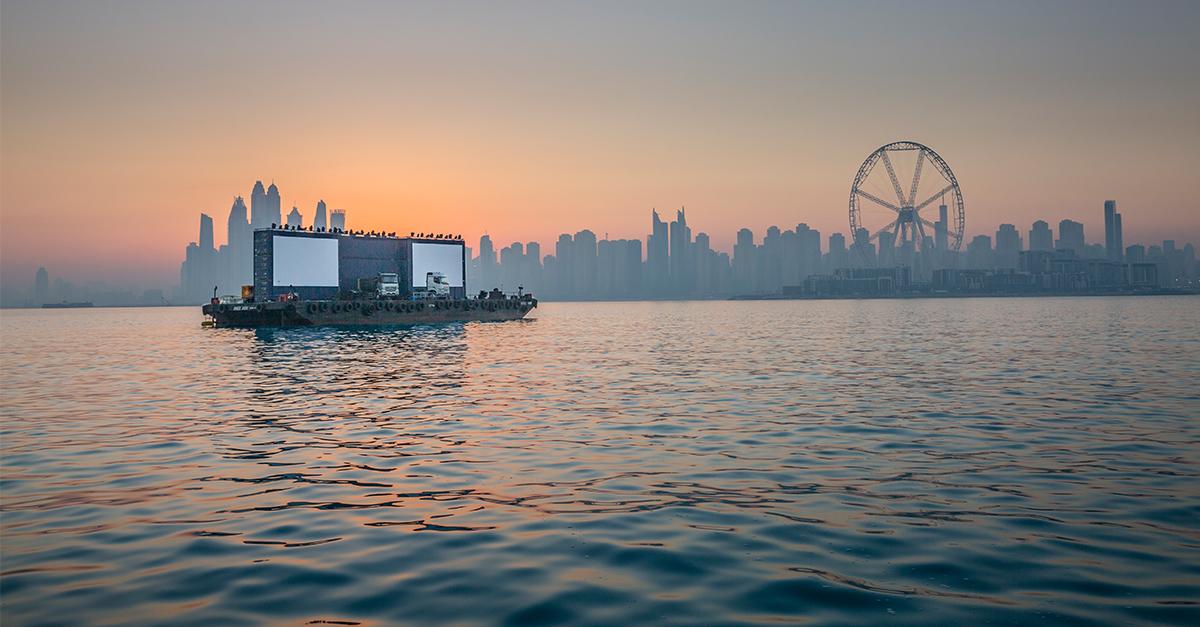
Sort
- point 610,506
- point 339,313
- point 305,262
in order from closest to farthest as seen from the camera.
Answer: point 610,506 < point 339,313 < point 305,262

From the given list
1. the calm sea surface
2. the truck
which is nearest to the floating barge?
the truck

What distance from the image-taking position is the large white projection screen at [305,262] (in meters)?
111

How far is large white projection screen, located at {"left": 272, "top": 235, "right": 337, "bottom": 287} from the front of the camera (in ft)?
364

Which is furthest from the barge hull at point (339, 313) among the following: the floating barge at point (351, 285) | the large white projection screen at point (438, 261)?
the large white projection screen at point (438, 261)

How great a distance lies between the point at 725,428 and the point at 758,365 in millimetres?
22840

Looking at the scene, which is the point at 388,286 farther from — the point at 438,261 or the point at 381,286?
the point at 438,261

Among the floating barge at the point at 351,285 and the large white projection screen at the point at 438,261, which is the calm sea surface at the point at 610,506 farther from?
the large white projection screen at the point at 438,261

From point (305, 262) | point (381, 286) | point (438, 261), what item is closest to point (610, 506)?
point (305, 262)

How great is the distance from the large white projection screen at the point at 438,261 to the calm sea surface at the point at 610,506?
100 metres

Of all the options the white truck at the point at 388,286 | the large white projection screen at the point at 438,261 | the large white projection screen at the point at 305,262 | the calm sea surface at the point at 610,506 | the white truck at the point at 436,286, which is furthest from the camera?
the large white projection screen at the point at 438,261

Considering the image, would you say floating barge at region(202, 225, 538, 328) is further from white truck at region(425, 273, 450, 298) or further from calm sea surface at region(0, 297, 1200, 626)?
calm sea surface at region(0, 297, 1200, 626)

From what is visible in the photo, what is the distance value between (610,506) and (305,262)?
109356mm

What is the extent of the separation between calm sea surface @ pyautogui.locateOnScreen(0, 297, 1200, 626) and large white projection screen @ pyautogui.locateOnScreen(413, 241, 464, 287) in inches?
3944

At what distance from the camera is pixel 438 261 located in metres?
135
